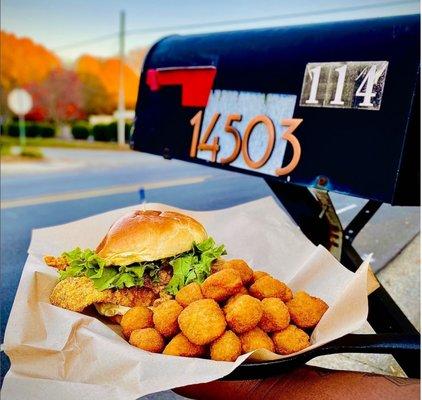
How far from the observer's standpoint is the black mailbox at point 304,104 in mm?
1451

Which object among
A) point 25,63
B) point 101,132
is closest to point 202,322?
point 101,132

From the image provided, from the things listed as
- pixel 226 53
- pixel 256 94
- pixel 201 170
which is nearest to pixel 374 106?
pixel 256 94

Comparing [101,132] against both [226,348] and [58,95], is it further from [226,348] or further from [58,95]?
[226,348]

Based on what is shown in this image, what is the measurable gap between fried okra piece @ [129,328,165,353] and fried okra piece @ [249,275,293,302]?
0.36 meters

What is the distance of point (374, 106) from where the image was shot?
1.48 meters

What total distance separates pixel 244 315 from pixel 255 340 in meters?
0.08

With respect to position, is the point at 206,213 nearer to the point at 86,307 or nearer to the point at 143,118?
the point at 143,118

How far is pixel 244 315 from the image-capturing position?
1.53 metres

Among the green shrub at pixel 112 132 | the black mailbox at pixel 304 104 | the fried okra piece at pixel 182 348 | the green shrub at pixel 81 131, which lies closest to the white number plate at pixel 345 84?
the black mailbox at pixel 304 104

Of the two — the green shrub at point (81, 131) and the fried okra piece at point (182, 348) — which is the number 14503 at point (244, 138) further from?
the green shrub at point (81, 131)

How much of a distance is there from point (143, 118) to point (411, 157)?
1398 mm

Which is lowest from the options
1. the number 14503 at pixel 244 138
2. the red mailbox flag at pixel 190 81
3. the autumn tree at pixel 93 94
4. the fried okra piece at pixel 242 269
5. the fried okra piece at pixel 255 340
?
the autumn tree at pixel 93 94

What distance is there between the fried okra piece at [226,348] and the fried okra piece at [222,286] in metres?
0.16

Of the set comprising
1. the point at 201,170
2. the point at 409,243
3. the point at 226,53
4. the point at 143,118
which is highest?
the point at 226,53
